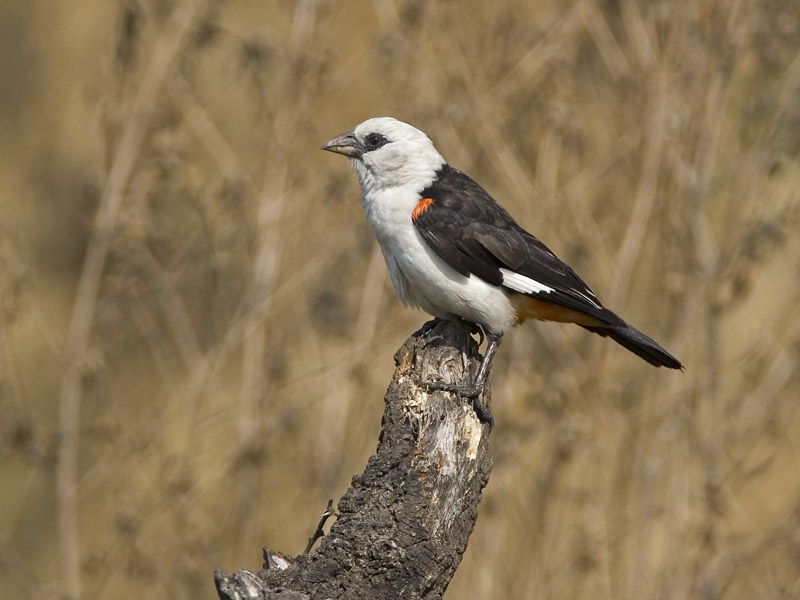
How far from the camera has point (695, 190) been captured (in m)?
6.37

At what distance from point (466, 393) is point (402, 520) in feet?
2.46

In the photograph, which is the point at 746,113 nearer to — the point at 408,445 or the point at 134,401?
the point at 408,445

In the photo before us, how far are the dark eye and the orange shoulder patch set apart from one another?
0.49m

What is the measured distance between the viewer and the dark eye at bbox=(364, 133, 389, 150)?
532 centimetres

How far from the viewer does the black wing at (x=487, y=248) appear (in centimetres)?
489

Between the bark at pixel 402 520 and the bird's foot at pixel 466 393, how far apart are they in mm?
56

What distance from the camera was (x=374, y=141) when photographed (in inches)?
210

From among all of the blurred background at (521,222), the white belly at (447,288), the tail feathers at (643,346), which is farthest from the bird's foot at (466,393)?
the blurred background at (521,222)

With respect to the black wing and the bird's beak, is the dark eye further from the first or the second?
the black wing

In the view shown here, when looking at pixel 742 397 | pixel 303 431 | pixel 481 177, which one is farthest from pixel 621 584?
pixel 481 177

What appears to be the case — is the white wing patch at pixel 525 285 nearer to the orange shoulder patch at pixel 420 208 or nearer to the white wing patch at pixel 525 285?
the white wing patch at pixel 525 285

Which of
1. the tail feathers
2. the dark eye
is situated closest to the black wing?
the tail feathers

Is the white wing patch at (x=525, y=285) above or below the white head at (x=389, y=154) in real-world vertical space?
below

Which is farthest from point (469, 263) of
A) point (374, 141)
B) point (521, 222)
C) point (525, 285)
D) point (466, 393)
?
point (521, 222)
